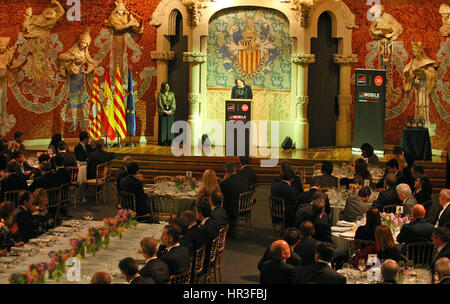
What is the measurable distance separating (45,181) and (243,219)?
352 cm

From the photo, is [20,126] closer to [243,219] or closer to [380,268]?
[243,219]

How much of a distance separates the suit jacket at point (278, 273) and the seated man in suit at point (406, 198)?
3103mm

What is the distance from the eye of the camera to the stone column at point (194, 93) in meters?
18.0

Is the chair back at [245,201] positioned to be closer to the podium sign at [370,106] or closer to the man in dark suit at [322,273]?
the man in dark suit at [322,273]

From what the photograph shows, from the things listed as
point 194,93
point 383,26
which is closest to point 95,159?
point 194,93

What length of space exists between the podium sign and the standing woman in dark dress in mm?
4524

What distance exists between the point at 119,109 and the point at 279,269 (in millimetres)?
11110

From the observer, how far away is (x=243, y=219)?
1252 centimetres

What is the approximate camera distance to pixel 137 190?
10.4 metres

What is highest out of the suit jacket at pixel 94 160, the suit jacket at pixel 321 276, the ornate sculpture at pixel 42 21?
the ornate sculpture at pixel 42 21

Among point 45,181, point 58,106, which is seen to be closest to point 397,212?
point 45,181

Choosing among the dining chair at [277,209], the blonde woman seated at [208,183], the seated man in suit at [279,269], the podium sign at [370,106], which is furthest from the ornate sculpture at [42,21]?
the seated man in suit at [279,269]

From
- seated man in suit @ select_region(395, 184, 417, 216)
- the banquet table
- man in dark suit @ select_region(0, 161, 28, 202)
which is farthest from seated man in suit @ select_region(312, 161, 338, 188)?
man in dark suit @ select_region(0, 161, 28, 202)
